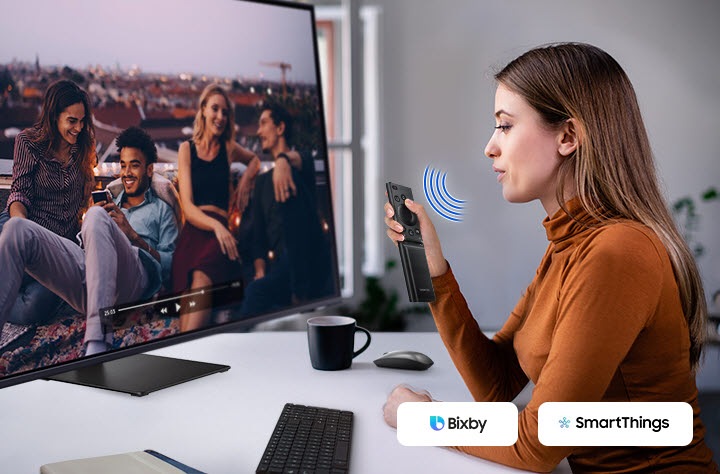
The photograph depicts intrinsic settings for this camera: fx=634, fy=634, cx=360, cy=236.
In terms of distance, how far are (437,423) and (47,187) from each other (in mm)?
660

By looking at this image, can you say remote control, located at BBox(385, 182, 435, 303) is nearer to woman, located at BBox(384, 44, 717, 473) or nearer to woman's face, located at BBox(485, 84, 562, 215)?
woman, located at BBox(384, 44, 717, 473)

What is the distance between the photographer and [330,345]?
117 cm

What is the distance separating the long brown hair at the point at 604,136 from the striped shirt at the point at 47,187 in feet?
2.35

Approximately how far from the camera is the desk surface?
2.65 ft

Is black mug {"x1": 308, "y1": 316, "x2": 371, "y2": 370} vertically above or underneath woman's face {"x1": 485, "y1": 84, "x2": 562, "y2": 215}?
underneath

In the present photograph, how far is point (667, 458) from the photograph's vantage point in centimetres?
87

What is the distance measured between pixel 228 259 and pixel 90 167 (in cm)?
33

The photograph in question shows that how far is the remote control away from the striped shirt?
1.67ft

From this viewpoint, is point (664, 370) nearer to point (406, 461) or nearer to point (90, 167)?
point (406, 461)

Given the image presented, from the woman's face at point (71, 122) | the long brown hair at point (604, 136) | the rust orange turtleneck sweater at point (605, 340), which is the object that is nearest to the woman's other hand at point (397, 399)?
the rust orange turtleneck sweater at point (605, 340)

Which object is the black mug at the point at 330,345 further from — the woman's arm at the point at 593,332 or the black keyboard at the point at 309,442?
the woman's arm at the point at 593,332

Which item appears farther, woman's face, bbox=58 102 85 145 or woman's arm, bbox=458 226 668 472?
woman's face, bbox=58 102 85 145

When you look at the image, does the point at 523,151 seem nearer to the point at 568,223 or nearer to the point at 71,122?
the point at 568,223

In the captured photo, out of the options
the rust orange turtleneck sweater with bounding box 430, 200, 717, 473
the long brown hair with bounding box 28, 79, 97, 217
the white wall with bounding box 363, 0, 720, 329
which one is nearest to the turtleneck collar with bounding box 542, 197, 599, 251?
the rust orange turtleneck sweater with bounding box 430, 200, 717, 473
